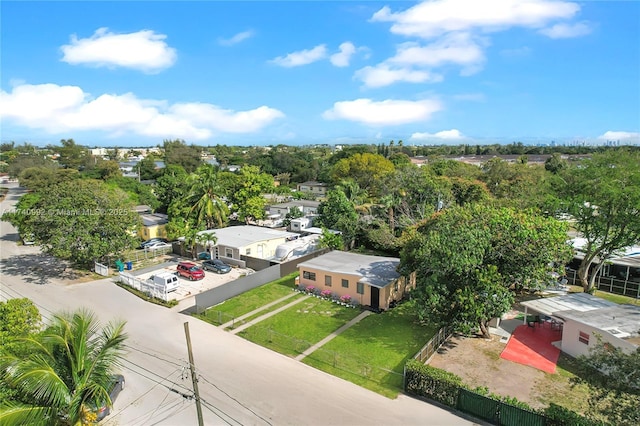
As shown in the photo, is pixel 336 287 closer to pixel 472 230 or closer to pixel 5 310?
pixel 472 230

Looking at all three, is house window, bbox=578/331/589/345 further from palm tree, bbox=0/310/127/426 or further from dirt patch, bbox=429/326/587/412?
palm tree, bbox=0/310/127/426

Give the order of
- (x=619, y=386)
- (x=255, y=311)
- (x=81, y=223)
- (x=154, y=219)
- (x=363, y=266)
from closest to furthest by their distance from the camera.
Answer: (x=619, y=386) < (x=255, y=311) < (x=363, y=266) < (x=81, y=223) < (x=154, y=219)

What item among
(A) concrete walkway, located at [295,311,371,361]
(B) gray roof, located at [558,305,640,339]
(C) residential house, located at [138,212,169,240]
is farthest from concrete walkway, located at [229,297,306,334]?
(C) residential house, located at [138,212,169,240]

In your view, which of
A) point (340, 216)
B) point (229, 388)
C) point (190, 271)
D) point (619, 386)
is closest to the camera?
point (619, 386)

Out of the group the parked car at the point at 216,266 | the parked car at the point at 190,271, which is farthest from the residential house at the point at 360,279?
the parked car at the point at 190,271

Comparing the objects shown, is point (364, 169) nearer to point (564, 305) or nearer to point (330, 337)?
point (564, 305)

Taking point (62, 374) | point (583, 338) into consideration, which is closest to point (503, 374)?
point (583, 338)

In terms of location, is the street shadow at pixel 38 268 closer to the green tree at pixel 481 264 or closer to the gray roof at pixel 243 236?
the gray roof at pixel 243 236

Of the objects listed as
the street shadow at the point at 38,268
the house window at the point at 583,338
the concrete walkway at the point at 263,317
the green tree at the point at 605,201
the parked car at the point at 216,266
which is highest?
the green tree at the point at 605,201
